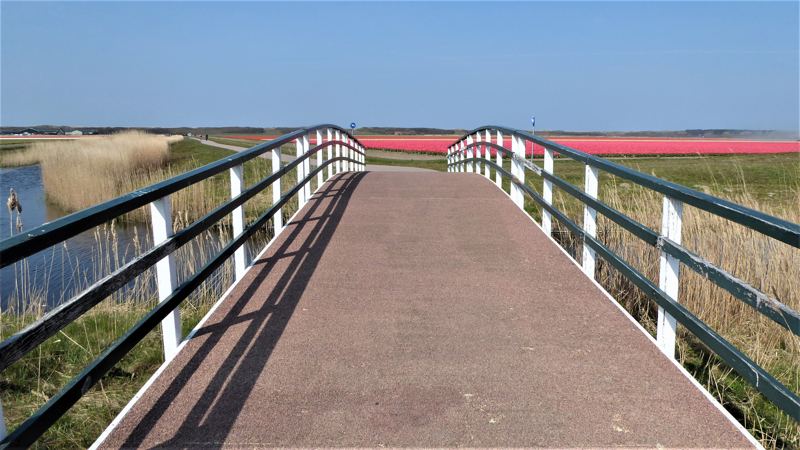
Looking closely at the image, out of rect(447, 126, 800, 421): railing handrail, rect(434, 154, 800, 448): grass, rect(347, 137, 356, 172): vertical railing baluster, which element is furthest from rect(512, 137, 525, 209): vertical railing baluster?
rect(347, 137, 356, 172): vertical railing baluster

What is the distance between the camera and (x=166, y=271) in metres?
4.81

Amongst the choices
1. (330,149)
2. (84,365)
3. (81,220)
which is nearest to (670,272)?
(81,220)

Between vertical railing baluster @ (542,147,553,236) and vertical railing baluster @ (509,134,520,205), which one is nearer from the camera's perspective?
vertical railing baluster @ (542,147,553,236)

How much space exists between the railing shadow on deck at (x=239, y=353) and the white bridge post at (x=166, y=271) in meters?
0.20

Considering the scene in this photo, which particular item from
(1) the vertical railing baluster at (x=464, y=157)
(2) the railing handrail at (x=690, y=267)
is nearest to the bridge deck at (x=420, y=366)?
(2) the railing handrail at (x=690, y=267)

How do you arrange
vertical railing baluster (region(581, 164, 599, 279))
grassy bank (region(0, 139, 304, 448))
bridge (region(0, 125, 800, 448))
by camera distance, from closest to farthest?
bridge (region(0, 125, 800, 448))
grassy bank (region(0, 139, 304, 448))
vertical railing baluster (region(581, 164, 599, 279))

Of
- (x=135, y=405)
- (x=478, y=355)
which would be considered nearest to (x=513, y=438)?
(x=478, y=355)

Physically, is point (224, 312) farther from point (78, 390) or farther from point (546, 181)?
point (546, 181)

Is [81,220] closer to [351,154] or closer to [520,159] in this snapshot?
[520,159]

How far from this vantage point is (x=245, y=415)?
398cm

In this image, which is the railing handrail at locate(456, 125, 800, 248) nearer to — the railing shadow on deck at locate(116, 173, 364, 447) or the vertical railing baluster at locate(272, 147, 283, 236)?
the railing shadow on deck at locate(116, 173, 364, 447)

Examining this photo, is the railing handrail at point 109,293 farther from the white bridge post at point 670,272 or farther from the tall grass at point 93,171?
the tall grass at point 93,171

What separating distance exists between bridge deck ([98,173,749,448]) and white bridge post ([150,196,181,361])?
0.48 ft

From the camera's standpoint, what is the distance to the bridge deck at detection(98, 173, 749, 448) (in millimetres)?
3807
